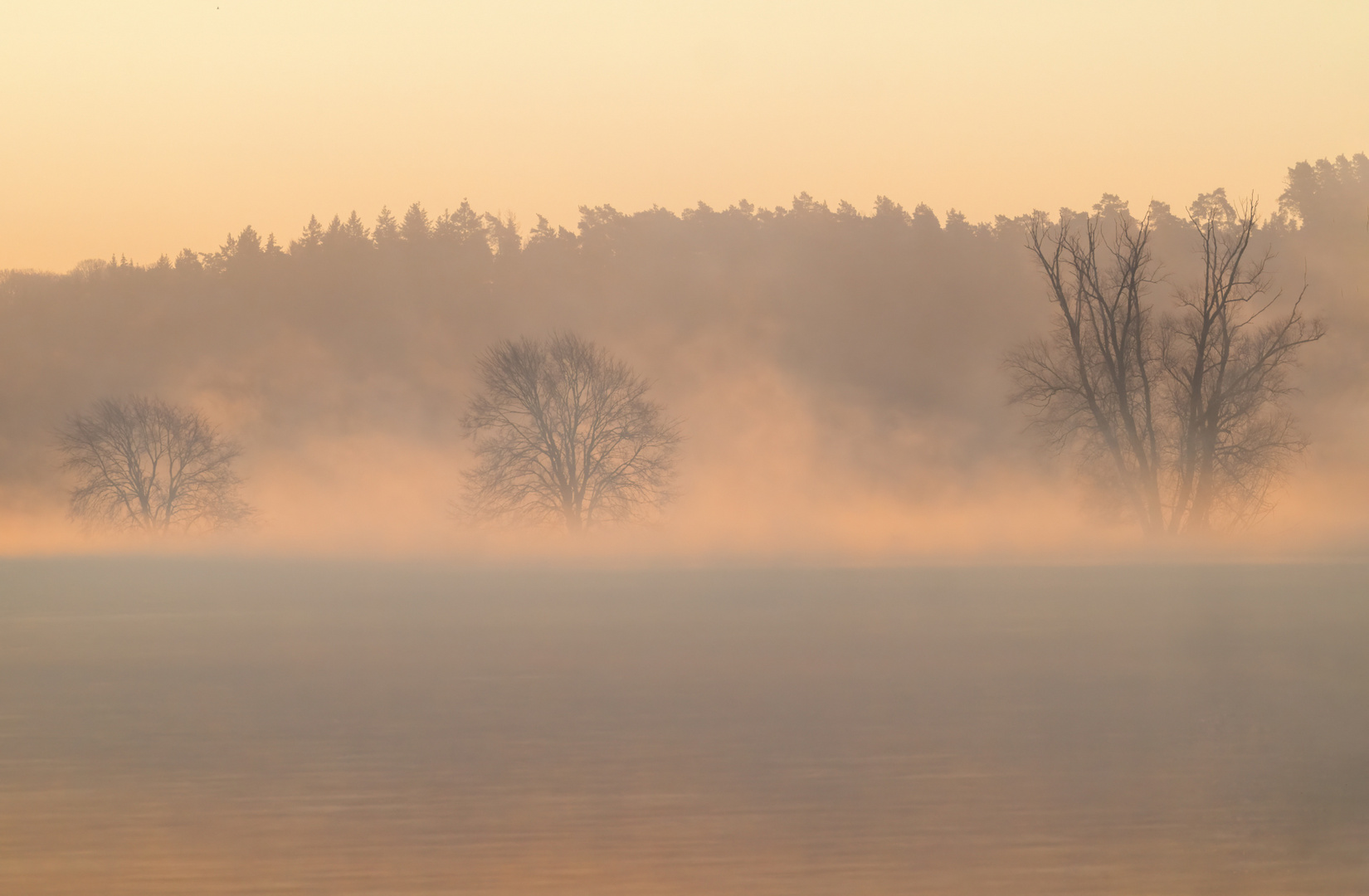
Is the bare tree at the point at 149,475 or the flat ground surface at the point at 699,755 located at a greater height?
the bare tree at the point at 149,475

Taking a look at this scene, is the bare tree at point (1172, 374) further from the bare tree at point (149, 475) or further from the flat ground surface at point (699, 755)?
the bare tree at point (149, 475)

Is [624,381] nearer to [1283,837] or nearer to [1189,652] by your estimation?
[1189,652]

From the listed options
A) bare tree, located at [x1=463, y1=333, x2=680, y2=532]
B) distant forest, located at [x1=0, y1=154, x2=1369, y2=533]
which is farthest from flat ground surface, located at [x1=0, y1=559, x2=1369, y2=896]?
distant forest, located at [x1=0, y1=154, x2=1369, y2=533]

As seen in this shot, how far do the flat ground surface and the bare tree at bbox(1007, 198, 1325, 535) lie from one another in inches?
680

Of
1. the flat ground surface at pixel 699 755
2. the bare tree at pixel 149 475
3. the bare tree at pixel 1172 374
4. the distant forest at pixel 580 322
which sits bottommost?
the flat ground surface at pixel 699 755

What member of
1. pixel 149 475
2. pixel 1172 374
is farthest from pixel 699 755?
pixel 149 475

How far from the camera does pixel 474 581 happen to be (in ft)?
90.4

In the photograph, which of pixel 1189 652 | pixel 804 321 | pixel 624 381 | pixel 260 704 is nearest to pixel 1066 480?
pixel 624 381

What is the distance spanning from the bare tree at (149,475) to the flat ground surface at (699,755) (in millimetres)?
54753

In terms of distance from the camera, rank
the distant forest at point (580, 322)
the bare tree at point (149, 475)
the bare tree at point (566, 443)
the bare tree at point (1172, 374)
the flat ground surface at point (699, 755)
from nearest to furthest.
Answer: the flat ground surface at point (699, 755)
the bare tree at point (1172, 374)
the bare tree at point (566, 443)
the bare tree at point (149, 475)
the distant forest at point (580, 322)

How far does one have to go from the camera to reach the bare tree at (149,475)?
225ft

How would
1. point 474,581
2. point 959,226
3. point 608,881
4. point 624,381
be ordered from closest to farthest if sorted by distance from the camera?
point 608,881 < point 474,581 < point 624,381 < point 959,226

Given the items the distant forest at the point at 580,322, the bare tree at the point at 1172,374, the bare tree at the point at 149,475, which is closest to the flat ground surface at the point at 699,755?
the bare tree at the point at 1172,374

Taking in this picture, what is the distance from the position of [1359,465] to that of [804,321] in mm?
50671
